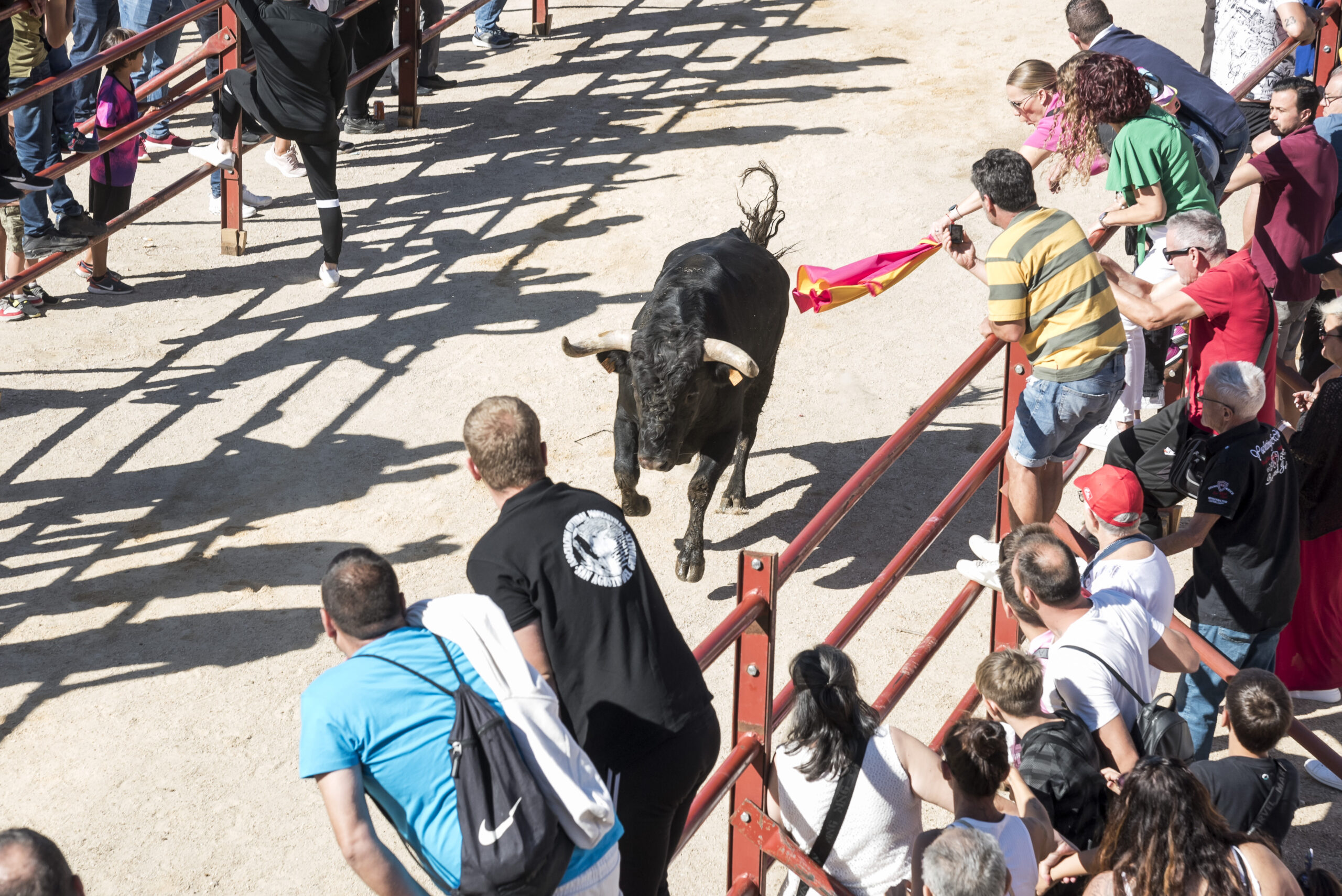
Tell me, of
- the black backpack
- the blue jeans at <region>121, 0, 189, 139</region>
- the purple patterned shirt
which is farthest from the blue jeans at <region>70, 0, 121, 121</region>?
the black backpack

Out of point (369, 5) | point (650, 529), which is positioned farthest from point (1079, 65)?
point (369, 5)

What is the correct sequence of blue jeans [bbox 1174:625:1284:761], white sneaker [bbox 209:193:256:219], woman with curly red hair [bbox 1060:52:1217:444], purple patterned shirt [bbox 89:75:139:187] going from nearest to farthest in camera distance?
blue jeans [bbox 1174:625:1284:761], woman with curly red hair [bbox 1060:52:1217:444], purple patterned shirt [bbox 89:75:139:187], white sneaker [bbox 209:193:256:219]

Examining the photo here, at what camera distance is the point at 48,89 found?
7688mm

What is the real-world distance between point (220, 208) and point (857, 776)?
328 inches

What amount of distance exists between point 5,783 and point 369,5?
7.89m

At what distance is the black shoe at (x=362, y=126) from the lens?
1212 cm

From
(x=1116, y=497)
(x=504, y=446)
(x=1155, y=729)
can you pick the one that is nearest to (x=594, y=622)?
(x=504, y=446)

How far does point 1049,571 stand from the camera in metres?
4.29

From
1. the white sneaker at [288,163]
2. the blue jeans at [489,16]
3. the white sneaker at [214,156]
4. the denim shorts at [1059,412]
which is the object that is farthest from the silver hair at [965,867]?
the blue jeans at [489,16]

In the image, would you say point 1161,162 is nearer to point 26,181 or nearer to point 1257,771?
point 1257,771

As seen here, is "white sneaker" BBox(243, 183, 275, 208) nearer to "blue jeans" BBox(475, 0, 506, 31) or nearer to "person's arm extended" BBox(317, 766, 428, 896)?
"blue jeans" BBox(475, 0, 506, 31)

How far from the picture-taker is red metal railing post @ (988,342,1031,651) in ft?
18.4

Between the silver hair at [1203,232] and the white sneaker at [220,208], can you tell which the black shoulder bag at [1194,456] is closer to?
the silver hair at [1203,232]

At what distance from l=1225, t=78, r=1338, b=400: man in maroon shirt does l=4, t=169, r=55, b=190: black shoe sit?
679cm
